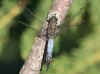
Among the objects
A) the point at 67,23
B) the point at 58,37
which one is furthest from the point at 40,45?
the point at 58,37

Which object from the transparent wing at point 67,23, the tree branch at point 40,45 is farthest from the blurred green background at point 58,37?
the tree branch at point 40,45

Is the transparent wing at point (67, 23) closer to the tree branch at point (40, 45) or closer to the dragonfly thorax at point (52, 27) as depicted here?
→ the dragonfly thorax at point (52, 27)

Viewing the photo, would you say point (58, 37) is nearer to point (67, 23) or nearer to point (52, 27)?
point (67, 23)

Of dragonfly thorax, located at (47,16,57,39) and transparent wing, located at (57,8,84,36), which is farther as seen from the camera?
transparent wing, located at (57,8,84,36)

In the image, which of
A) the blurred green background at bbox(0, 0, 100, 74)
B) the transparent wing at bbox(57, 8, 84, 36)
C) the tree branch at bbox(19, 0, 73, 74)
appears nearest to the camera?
the tree branch at bbox(19, 0, 73, 74)

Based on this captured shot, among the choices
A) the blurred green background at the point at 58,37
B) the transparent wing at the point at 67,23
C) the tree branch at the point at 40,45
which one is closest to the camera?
the tree branch at the point at 40,45

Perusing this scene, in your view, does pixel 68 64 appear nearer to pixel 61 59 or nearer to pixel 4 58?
pixel 61 59

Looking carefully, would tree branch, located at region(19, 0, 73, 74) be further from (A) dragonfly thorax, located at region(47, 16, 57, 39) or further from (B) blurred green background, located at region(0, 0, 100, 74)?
(B) blurred green background, located at region(0, 0, 100, 74)

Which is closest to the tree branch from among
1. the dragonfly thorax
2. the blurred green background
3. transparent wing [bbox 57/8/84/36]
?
the dragonfly thorax

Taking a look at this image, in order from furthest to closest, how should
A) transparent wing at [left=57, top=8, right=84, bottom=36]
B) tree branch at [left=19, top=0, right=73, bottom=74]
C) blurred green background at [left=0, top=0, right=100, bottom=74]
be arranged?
blurred green background at [left=0, top=0, right=100, bottom=74] < transparent wing at [left=57, top=8, right=84, bottom=36] < tree branch at [left=19, top=0, right=73, bottom=74]

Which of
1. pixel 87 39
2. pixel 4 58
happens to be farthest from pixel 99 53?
pixel 4 58
